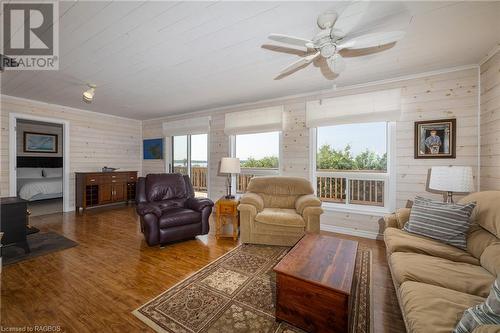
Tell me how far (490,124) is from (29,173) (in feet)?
31.5

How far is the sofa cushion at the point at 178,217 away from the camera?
2871mm

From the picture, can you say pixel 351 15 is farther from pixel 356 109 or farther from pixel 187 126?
pixel 187 126

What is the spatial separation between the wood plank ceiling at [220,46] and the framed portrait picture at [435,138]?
74 centimetres

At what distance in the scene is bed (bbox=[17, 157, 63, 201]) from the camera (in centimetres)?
517

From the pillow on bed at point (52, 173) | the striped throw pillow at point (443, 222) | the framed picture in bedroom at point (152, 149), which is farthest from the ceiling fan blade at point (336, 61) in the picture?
the pillow on bed at point (52, 173)

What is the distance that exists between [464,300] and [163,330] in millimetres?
1878

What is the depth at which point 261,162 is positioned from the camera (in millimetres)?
4461

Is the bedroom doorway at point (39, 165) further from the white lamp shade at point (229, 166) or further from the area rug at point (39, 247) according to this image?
the white lamp shade at point (229, 166)

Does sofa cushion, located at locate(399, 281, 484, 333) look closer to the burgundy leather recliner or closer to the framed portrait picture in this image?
the framed portrait picture

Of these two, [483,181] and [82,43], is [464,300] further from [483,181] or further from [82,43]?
[82,43]

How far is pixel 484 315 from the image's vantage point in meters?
0.90

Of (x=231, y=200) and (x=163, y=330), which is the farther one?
(x=231, y=200)

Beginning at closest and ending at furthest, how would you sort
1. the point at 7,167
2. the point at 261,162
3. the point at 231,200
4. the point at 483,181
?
the point at 483,181
the point at 231,200
the point at 7,167
the point at 261,162

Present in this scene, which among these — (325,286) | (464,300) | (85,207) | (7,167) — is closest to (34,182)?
(7,167)
